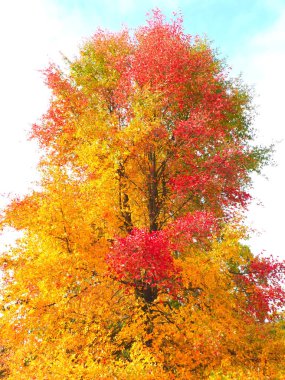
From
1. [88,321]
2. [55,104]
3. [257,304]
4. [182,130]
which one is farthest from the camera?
[55,104]

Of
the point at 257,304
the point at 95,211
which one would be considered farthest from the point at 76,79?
the point at 257,304

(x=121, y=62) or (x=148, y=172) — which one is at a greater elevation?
(x=121, y=62)

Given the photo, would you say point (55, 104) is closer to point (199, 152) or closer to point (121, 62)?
point (121, 62)

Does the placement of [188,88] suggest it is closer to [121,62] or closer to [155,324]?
[121,62]

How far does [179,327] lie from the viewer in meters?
15.0

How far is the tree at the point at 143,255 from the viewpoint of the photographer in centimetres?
1364

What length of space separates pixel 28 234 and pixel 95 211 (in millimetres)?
2614

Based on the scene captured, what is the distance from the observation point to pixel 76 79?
73.6 ft

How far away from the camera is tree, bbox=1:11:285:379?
1364 centimetres

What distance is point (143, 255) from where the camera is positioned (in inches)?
526

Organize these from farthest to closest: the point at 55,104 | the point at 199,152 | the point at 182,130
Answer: the point at 55,104 < the point at 199,152 < the point at 182,130

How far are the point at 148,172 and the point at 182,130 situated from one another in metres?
2.63

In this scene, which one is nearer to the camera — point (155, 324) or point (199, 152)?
point (155, 324)

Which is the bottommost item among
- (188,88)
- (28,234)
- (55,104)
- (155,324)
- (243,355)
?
(243,355)
